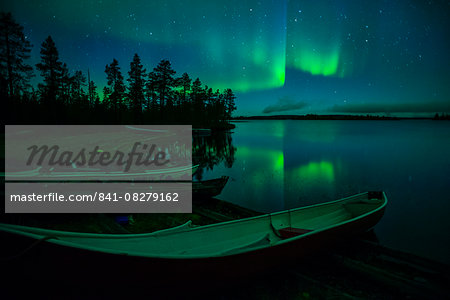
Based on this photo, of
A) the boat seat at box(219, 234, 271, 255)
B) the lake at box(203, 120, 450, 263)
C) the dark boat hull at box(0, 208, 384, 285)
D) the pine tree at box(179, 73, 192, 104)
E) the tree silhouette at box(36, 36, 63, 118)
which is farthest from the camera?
the pine tree at box(179, 73, 192, 104)

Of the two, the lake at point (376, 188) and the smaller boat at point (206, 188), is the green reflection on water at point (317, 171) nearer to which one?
the lake at point (376, 188)

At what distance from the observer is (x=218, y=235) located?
6.07m

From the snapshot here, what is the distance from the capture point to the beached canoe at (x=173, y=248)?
362 centimetres

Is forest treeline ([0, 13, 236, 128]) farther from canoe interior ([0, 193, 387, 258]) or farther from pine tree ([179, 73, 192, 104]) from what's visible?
canoe interior ([0, 193, 387, 258])

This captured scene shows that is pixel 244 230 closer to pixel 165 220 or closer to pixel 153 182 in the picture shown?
pixel 165 220

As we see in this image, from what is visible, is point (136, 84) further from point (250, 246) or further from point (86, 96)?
point (250, 246)

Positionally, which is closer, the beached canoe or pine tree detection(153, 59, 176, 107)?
the beached canoe

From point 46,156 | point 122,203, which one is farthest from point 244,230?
point 46,156

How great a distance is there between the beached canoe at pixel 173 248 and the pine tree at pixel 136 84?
2363 inches

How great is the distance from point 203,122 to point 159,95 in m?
17.9

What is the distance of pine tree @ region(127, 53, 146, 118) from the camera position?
59306 millimetres

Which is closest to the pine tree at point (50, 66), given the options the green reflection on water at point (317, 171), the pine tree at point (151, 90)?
the pine tree at point (151, 90)

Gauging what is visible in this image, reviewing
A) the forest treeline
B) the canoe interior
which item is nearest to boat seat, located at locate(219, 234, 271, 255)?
the canoe interior

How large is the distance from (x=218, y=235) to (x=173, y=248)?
1220 millimetres
